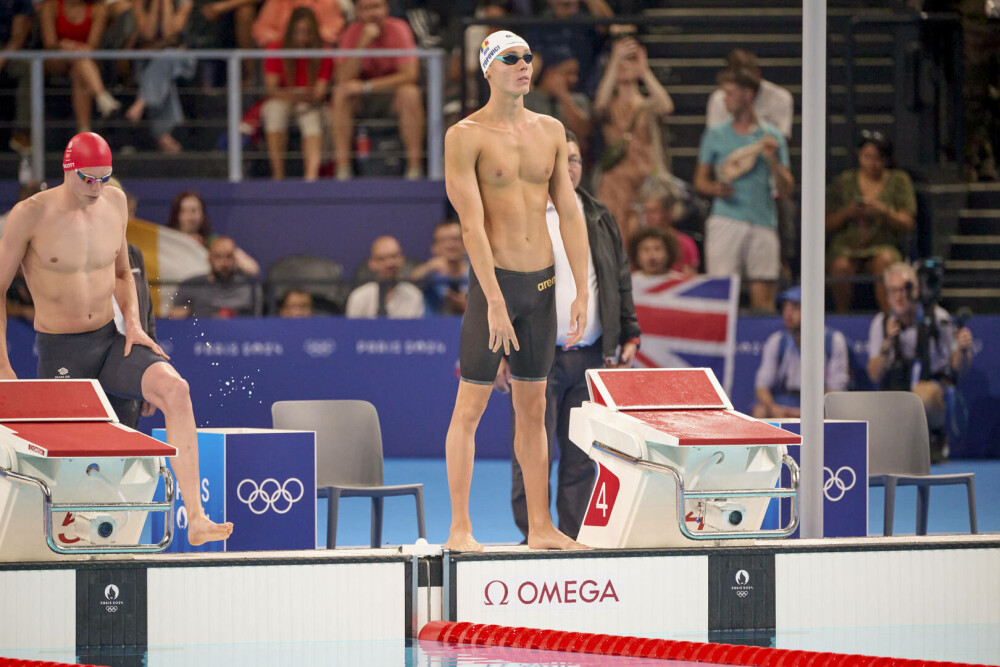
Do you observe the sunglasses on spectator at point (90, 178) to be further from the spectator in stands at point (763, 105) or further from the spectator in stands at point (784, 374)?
the spectator in stands at point (763, 105)

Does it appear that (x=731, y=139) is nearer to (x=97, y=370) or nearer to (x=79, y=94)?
(x=79, y=94)

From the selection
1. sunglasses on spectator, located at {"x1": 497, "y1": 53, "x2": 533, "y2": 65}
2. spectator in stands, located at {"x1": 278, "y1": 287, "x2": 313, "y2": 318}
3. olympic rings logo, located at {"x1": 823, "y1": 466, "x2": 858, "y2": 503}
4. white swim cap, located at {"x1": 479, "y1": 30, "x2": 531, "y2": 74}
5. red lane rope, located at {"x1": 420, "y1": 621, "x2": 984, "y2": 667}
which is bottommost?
red lane rope, located at {"x1": 420, "y1": 621, "x2": 984, "y2": 667}

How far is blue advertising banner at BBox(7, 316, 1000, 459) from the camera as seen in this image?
9.96 m

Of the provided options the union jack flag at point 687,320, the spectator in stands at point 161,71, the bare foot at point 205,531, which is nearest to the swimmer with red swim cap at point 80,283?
the bare foot at point 205,531

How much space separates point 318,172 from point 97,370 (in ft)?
20.3

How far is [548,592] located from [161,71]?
7516 millimetres

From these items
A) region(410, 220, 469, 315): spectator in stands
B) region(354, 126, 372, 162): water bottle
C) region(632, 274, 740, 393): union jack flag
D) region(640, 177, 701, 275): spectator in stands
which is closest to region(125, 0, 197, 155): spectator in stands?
region(354, 126, 372, 162): water bottle

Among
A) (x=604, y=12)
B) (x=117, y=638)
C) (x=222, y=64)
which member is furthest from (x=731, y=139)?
(x=117, y=638)

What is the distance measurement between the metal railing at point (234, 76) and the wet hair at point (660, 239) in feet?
5.91


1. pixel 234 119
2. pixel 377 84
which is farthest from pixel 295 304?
pixel 377 84

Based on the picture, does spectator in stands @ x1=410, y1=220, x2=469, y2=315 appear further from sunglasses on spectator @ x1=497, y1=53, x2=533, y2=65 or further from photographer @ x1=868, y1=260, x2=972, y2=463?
sunglasses on spectator @ x1=497, y1=53, x2=533, y2=65

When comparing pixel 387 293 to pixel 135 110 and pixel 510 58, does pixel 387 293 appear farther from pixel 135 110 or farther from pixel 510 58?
pixel 510 58

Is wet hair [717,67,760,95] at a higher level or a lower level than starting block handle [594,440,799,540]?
higher

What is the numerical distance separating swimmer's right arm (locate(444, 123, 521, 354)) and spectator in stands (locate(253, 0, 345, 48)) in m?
7.04
